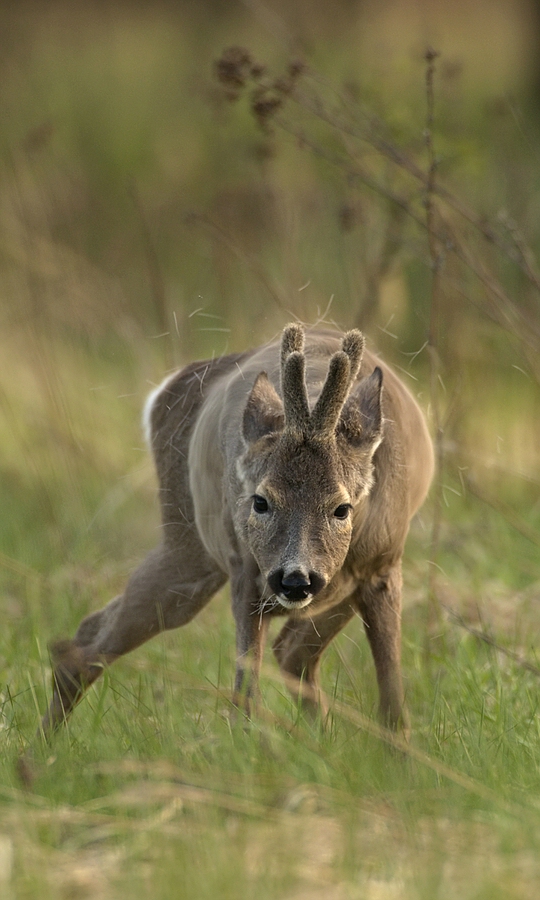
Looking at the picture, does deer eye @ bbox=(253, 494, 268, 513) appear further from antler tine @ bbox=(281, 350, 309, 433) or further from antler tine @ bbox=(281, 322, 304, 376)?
antler tine @ bbox=(281, 322, 304, 376)

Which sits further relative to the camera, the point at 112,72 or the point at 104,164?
the point at 112,72

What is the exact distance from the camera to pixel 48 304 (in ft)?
30.3

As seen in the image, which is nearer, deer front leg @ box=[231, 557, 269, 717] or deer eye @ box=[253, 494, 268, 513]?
deer eye @ box=[253, 494, 268, 513]

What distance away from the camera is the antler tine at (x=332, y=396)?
11.8ft

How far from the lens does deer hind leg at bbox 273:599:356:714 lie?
465cm

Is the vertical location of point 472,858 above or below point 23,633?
above

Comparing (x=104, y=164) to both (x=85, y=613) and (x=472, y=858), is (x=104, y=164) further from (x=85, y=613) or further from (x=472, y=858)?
(x=472, y=858)

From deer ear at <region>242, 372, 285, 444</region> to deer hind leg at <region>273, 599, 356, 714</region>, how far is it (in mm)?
920

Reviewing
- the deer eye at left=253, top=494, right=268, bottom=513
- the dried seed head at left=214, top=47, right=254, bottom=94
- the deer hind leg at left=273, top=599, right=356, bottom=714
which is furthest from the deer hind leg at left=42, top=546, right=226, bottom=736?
the dried seed head at left=214, top=47, right=254, bottom=94

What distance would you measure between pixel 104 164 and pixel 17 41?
4.35 metres

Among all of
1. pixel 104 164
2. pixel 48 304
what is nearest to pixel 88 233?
pixel 104 164

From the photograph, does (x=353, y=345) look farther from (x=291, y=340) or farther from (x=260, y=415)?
(x=260, y=415)

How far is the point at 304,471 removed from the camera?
3.71 m

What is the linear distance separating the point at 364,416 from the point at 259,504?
428 millimetres
